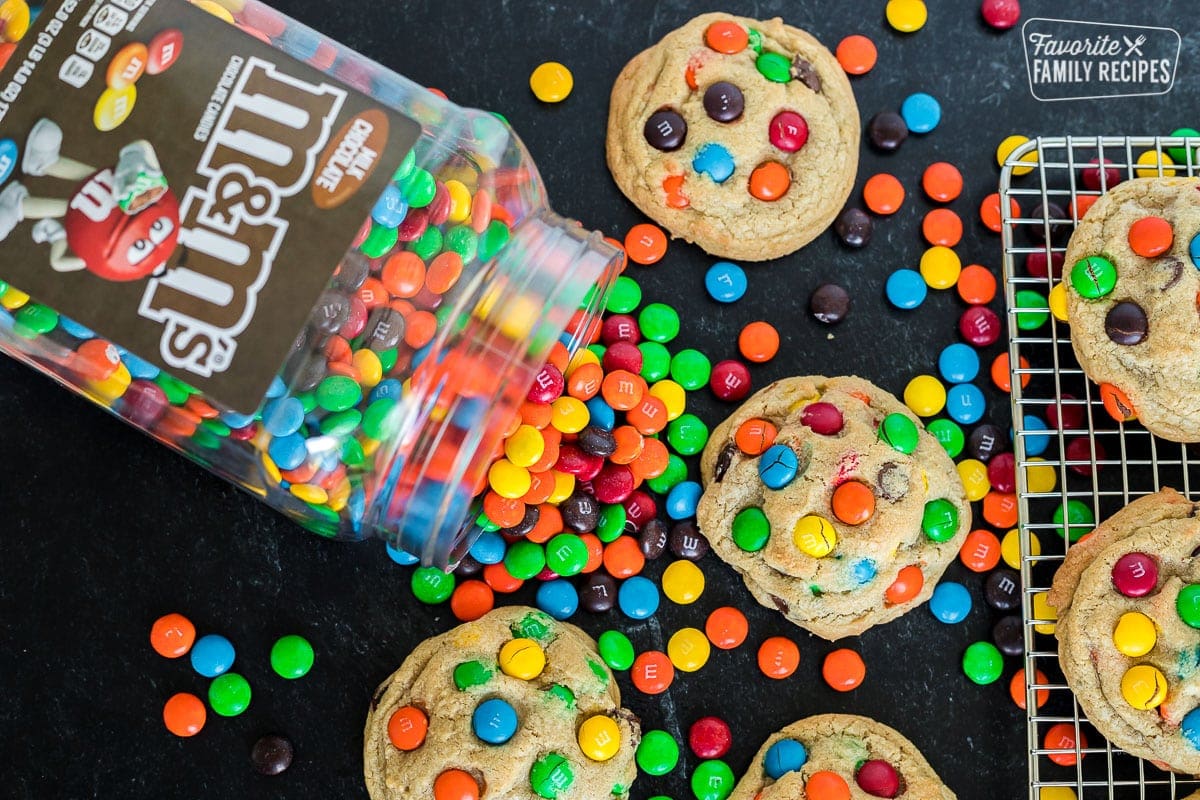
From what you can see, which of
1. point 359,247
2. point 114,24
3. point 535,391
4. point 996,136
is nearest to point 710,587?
point 535,391

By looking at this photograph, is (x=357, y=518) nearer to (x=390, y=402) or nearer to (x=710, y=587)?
(x=390, y=402)

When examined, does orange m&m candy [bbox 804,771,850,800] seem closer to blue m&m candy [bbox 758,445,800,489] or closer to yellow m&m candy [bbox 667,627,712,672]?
yellow m&m candy [bbox 667,627,712,672]

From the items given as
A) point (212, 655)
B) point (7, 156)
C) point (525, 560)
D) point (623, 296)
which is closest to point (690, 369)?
point (623, 296)

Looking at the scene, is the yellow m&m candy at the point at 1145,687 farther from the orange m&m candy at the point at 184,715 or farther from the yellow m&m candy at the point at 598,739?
the orange m&m candy at the point at 184,715

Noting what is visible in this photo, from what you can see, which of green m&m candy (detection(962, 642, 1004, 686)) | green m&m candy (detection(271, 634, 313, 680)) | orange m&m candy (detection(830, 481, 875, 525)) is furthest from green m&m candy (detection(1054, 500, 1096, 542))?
green m&m candy (detection(271, 634, 313, 680))

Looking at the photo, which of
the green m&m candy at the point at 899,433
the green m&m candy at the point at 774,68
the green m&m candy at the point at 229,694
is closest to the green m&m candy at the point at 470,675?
the green m&m candy at the point at 229,694
